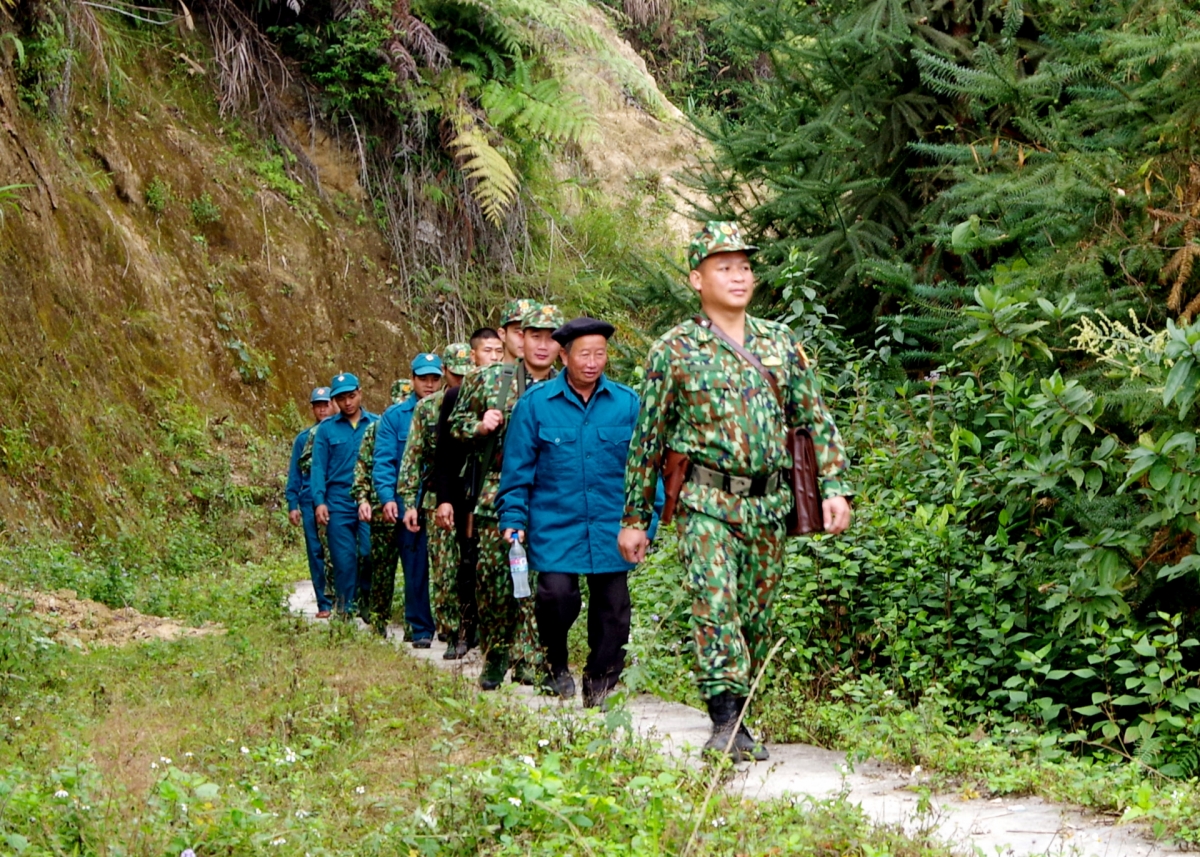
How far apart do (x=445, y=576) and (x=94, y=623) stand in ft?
9.47

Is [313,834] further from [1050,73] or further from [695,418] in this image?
[1050,73]

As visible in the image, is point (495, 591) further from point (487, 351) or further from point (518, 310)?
point (487, 351)

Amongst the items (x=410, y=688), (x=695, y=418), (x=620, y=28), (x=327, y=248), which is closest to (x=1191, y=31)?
(x=695, y=418)

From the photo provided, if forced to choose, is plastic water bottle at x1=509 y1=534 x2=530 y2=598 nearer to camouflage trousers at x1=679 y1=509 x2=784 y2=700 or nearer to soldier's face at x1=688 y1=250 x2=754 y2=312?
camouflage trousers at x1=679 y1=509 x2=784 y2=700

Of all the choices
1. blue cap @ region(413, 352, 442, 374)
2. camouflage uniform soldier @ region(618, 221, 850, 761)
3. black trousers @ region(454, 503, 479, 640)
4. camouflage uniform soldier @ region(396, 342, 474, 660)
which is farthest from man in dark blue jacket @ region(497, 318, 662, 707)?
blue cap @ region(413, 352, 442, 374)

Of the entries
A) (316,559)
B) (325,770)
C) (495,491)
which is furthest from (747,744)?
(316,559)

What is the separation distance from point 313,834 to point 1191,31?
220 inches

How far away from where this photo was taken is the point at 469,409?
9.52 meters

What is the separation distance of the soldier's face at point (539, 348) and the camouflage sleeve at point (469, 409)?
17.5 inches

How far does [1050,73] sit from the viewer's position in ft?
29.9

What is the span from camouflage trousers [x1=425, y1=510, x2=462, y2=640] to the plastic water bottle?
2.50 m

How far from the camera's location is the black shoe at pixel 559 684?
319 inches

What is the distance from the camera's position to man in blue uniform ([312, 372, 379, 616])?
12352mm

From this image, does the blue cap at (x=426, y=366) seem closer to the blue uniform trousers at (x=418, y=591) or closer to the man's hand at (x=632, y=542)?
the blue uniform trousers at (x=418, y=591)
